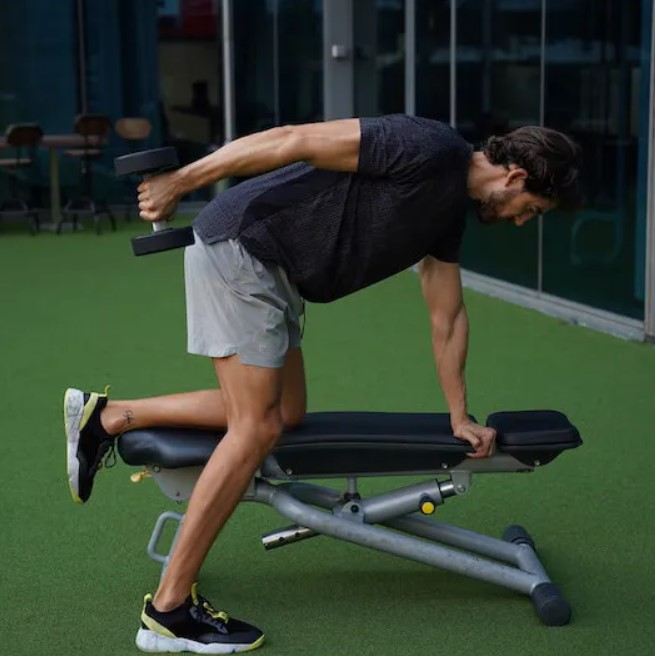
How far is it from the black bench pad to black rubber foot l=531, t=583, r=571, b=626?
13.1 inches

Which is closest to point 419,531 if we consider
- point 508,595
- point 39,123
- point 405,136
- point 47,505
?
point 508,595

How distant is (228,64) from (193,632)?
9803mm

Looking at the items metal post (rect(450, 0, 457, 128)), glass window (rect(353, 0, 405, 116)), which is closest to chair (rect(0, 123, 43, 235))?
glass window (rect(353, 0, 405, 116))

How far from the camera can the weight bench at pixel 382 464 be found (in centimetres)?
330

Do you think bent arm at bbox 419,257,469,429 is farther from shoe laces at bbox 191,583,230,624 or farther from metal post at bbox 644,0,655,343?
metal post at bbox 644,0,655,343

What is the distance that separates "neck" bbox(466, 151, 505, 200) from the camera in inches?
124

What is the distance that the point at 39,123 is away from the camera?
43.9ft

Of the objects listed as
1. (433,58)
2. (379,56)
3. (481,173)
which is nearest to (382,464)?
(481,173)

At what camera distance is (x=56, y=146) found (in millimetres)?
12320

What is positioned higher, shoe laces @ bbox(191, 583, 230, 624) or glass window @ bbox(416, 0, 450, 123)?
glass window @ bbox(416, 0, 450, 123)

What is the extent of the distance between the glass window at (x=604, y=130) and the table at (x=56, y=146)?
5.83m

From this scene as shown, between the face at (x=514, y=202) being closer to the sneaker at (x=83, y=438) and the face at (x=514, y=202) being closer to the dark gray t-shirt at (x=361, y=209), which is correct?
the dark gray t-shirt at (x=361, y=209)

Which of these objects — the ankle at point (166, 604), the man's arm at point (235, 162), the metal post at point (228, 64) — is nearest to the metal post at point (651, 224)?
the man's arm at point (235, 162)

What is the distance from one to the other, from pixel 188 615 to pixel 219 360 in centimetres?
59
